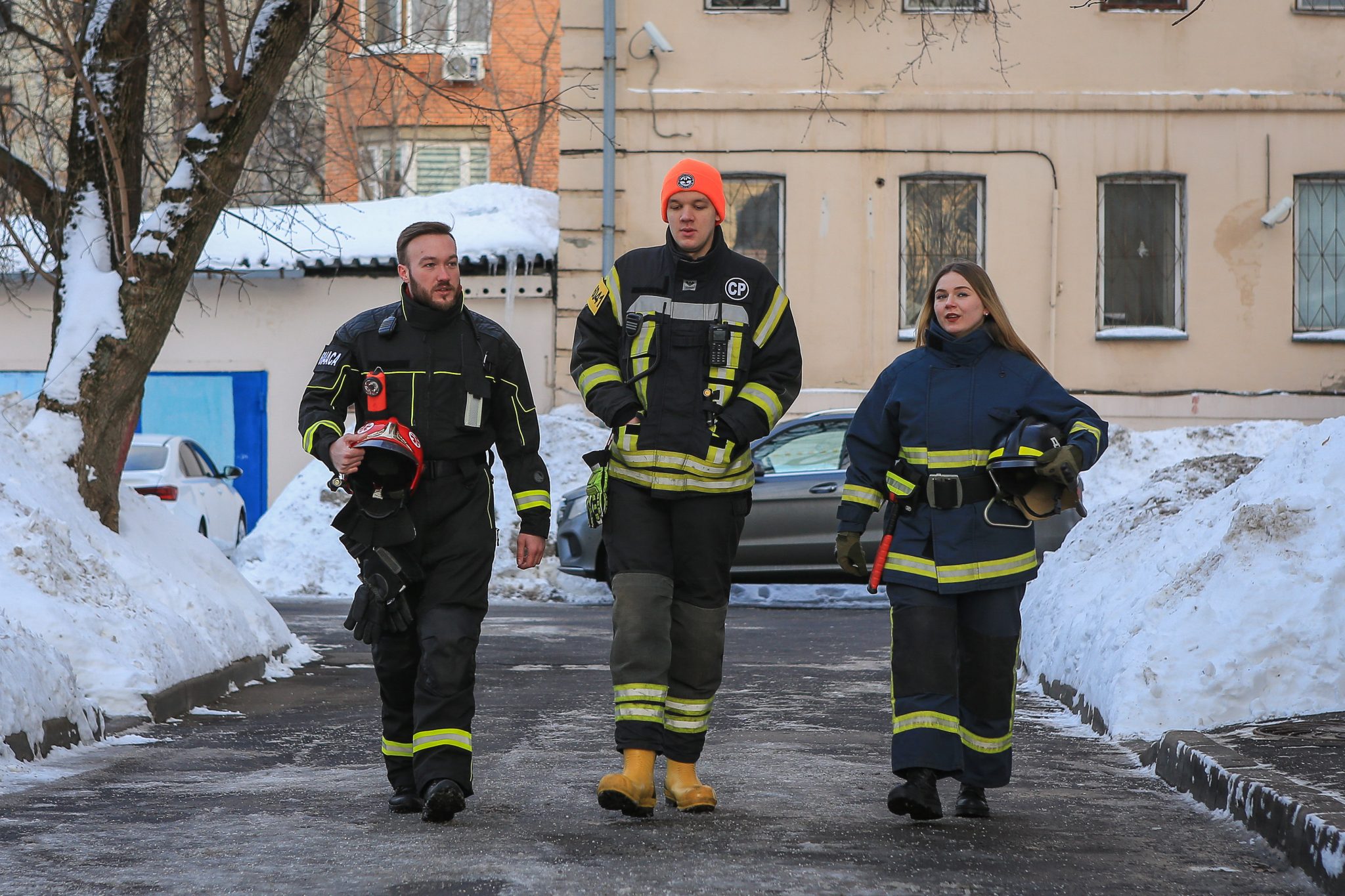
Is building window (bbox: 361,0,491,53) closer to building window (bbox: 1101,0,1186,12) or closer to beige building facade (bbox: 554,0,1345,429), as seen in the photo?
beige building facade (bbox: 554,0,1345,429)

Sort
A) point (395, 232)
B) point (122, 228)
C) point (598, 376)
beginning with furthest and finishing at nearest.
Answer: point (395, 232) → point (122, 228) → point (598, 376)

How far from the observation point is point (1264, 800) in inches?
202

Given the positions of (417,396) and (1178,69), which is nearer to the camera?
(417,396)

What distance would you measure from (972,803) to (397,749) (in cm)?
181

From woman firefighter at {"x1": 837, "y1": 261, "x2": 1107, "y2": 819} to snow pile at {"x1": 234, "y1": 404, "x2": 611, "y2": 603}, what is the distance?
1067cm

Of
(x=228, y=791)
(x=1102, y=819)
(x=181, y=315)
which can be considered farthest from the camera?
(x=181, y=315)

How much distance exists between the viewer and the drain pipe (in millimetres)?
20391

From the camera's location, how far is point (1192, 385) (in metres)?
20.6

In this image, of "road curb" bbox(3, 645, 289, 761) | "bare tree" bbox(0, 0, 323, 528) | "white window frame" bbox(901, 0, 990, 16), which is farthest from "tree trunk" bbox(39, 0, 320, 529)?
"white window frame" bbox(901, 0, 990, 16)

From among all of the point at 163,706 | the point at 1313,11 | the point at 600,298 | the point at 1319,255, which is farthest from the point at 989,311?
the point at 1313,11

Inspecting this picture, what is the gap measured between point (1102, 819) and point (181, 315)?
18.5m

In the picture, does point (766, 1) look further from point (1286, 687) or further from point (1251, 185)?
point (1286, 687)

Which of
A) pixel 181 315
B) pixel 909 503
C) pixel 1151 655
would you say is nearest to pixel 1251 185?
pixel 181 315

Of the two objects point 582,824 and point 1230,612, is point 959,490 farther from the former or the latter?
point 1230,612
